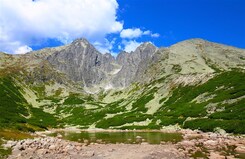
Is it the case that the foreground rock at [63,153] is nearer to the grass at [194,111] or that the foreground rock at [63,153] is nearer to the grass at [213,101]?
the grass at [194,111]

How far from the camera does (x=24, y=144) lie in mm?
47469

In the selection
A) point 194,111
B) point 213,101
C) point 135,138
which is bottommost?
point 135,138

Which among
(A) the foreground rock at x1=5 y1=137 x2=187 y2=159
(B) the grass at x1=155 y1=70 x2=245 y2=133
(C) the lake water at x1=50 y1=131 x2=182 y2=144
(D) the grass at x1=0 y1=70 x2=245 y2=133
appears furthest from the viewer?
(D) the grass at x1=0 y1=70 x2=245 y2=133

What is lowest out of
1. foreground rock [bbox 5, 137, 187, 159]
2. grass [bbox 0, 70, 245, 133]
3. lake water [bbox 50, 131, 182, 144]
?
foreground rock [bbox 5, 137, 187, 159]

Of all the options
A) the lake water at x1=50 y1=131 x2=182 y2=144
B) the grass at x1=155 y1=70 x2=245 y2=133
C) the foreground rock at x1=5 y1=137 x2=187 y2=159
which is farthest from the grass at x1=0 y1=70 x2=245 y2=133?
the foreground rock at x1=5 y1=137 x2=187 y2=159

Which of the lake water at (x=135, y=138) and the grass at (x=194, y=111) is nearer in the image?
the lake water at (x=135, y=138)

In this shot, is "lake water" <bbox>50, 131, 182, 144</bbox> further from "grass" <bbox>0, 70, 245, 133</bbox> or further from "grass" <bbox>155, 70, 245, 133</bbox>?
"grass" <bbox>0, 70, 245, 133</bbox>

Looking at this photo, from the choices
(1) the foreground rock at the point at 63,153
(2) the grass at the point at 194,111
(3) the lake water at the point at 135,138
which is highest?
(2) the grass at the point at 194,111

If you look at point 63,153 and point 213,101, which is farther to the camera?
point 213,101

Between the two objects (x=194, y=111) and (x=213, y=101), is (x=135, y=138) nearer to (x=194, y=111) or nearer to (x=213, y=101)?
(x=194, y=111)

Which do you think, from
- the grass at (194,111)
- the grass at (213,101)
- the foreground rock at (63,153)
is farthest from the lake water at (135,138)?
the foreground rock at (63,153)

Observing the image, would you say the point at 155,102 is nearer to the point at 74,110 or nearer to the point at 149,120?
the point at 149,120

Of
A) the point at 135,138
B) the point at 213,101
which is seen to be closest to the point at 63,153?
the point at 135,138

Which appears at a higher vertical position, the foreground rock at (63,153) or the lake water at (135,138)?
the lake water at (135,138)
